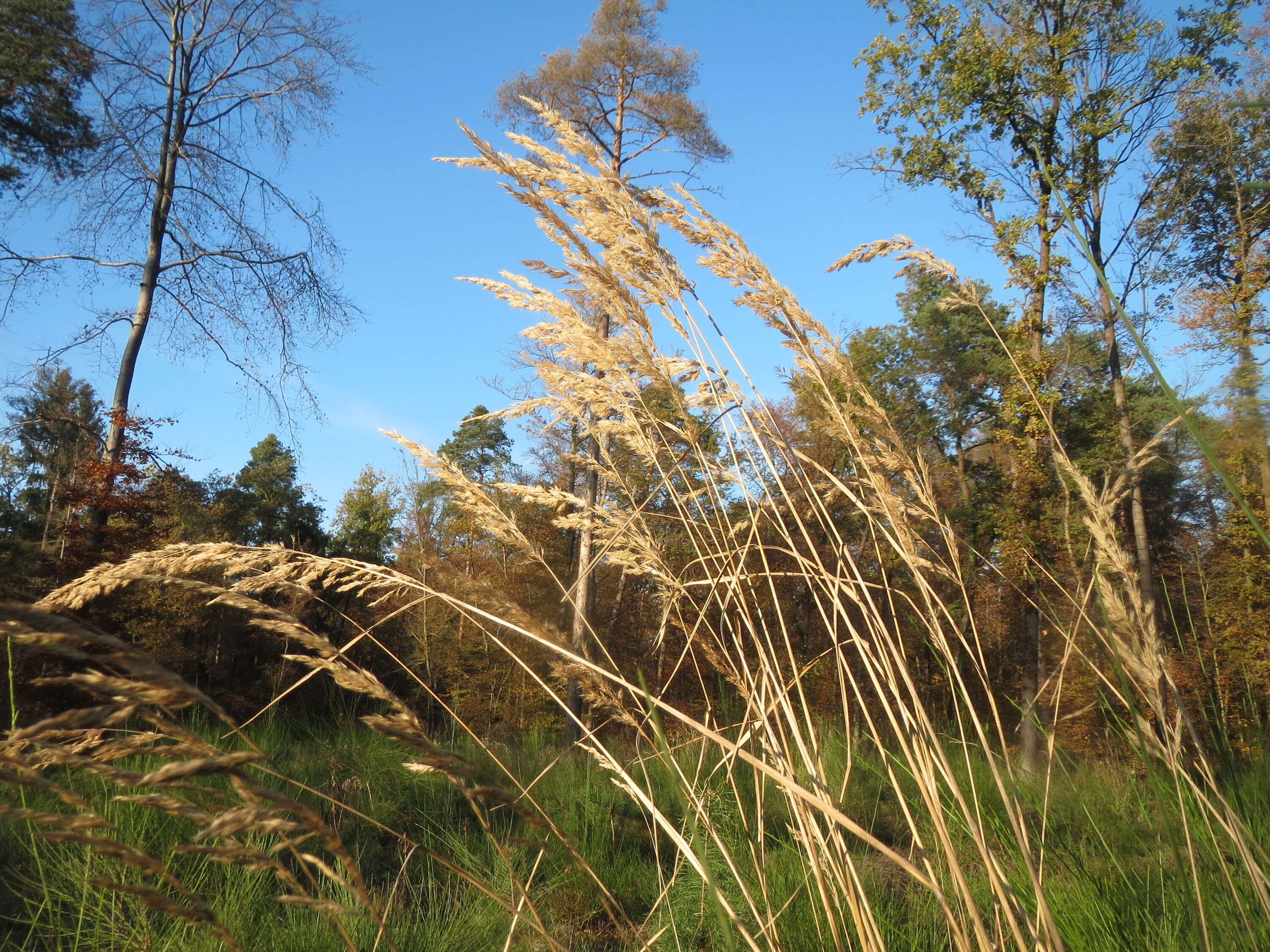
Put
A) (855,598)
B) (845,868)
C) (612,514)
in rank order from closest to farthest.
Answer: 1. (845,868)
2. (855,598)
3. (612,514)

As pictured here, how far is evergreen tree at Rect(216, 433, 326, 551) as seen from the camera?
1964cm

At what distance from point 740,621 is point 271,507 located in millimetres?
23104

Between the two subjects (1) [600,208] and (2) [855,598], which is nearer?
(2) [855,598]

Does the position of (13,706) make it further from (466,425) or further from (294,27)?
(466,425)

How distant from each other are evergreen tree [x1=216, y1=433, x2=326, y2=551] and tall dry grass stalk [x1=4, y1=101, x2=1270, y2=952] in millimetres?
18195

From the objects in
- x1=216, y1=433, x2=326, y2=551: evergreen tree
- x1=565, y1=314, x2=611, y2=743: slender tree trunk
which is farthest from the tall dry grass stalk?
x1=216, y1=433, x2=326, y2=551: evergreen tree

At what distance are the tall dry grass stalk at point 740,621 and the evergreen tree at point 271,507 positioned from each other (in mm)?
18195

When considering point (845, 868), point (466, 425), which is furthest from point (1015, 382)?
point (466, 425)

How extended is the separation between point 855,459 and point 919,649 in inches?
613

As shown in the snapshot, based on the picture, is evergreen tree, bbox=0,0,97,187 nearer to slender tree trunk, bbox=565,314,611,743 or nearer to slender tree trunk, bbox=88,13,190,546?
slender tree trunk, bbox=88,13,190,546

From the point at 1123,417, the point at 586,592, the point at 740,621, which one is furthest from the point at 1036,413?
the point at 740,621

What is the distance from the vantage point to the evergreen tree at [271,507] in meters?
19.6

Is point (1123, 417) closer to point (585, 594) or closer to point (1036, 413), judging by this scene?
point (1036, 413)

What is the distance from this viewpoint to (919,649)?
15.8 metres
